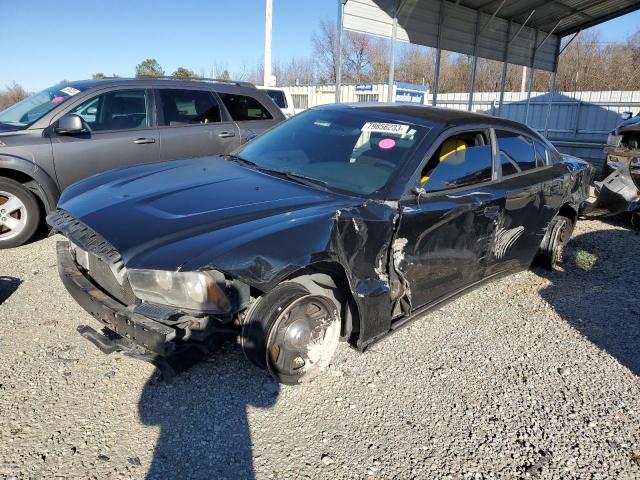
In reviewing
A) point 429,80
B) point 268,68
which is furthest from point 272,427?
point 429,80

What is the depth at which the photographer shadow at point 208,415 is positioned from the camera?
2.15 metres

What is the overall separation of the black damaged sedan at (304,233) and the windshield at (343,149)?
1cm

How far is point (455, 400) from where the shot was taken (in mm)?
2721

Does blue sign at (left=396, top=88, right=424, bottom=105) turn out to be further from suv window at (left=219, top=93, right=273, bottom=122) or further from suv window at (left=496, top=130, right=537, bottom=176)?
suv window at (left=496, top=130, right=537, bottom=176)

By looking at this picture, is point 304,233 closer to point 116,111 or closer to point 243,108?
point 116,111

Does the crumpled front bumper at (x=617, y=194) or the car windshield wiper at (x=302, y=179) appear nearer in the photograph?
the car windshield wiper at (x=302, y=179)

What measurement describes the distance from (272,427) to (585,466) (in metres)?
1.58

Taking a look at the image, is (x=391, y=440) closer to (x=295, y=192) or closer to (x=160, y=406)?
(x=160, y=406)

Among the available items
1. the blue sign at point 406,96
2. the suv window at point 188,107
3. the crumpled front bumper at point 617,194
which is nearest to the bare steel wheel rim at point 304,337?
the suv window at point 188,107

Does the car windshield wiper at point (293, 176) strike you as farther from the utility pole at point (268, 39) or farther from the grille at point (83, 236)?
the utility pole at point (268, 39)

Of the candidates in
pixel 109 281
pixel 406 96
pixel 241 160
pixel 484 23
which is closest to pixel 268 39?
pixel 406 96

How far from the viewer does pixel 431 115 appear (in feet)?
11.3

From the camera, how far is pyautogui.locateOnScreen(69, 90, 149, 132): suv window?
5160mm

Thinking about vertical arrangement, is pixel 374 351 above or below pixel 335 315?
below
